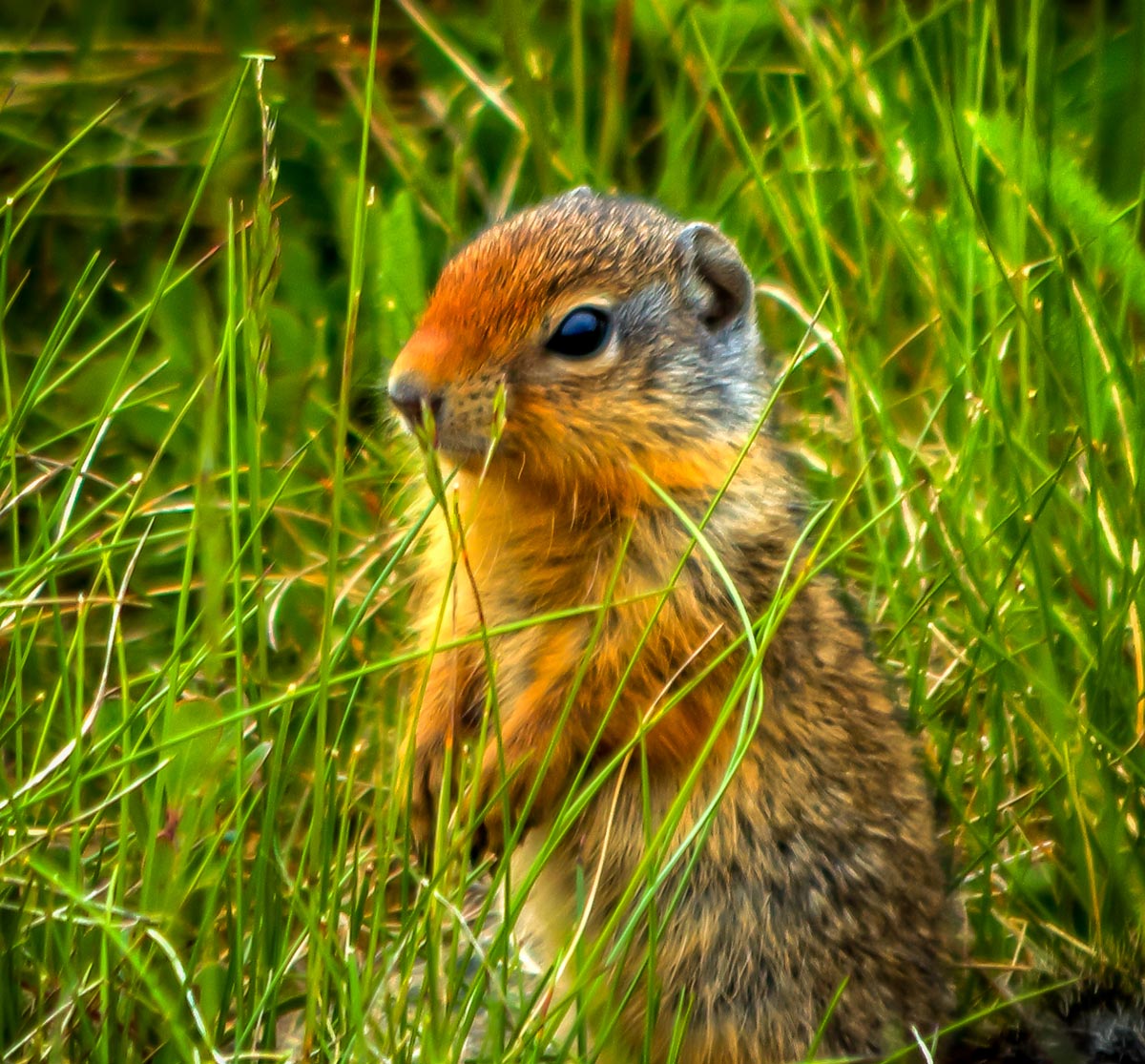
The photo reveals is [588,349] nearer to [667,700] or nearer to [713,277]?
[713,277]

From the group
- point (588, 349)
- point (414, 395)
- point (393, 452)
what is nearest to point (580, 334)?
point (588, 349)

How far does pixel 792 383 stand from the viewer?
3.81 meters

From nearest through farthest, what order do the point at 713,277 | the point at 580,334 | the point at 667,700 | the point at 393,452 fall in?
the point at 667,700, the point at 580,334, the point at 713,277, the point at 393,452

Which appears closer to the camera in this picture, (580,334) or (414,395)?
(414,395)

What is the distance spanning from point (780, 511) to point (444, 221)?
58.2 inches

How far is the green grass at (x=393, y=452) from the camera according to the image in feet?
6.61

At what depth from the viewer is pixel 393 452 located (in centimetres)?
344

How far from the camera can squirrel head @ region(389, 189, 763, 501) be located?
92.1 inches

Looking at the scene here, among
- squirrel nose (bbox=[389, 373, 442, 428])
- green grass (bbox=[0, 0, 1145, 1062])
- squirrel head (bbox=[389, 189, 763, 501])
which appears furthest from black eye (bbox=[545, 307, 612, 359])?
green grass (bbox=[0, 0, 1145, 1062])

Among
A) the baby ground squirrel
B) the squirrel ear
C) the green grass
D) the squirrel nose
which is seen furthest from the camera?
the squirrel ear

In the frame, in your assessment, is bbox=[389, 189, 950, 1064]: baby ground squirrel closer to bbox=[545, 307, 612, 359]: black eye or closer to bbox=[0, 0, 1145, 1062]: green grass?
bbox=[545, 307, 612, 359]: black eye

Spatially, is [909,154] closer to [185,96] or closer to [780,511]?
[780,511]

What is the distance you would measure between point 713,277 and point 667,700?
0.76m

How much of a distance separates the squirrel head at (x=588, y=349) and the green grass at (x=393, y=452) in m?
0.20
